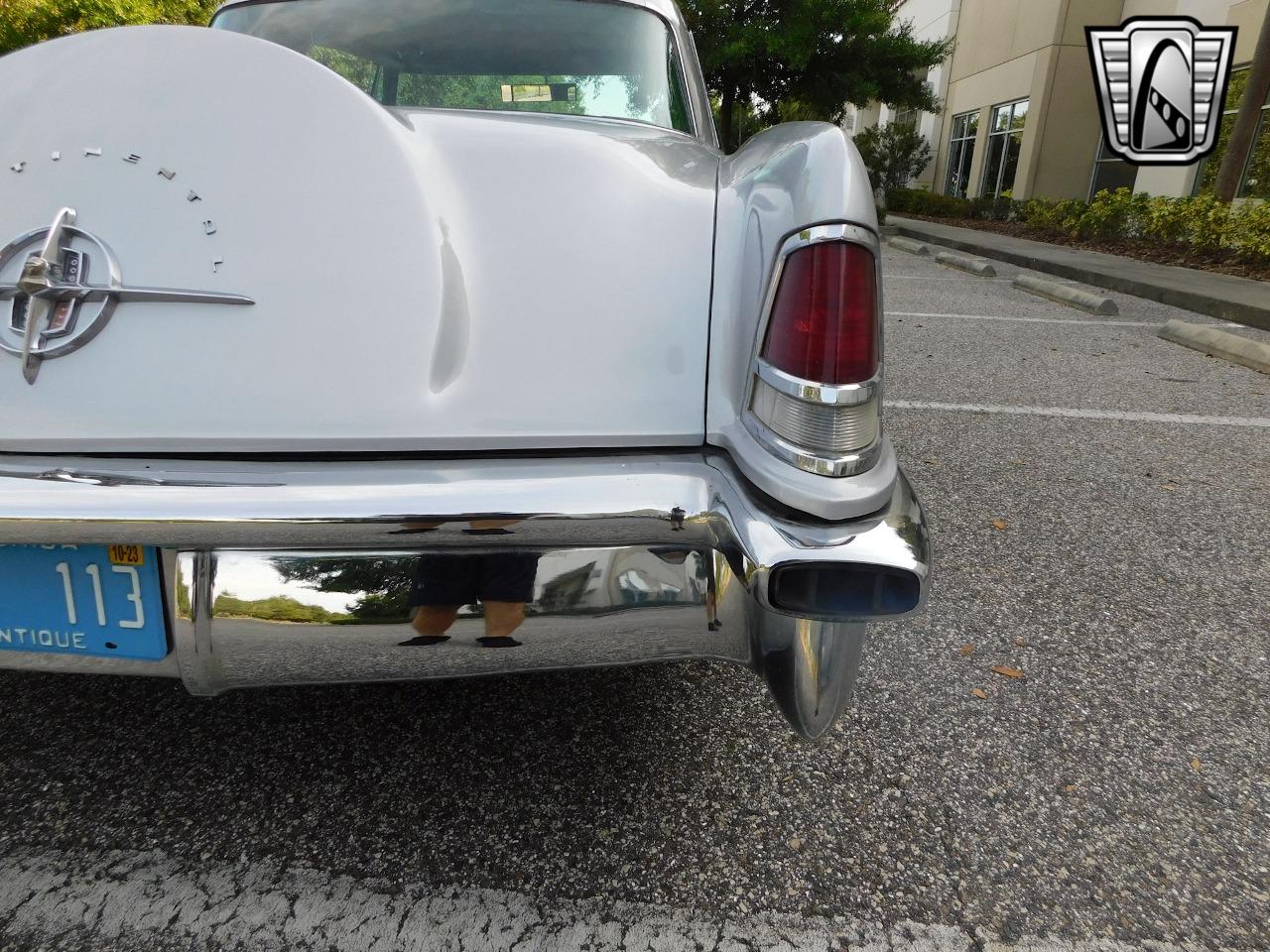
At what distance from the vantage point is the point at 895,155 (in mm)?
25438

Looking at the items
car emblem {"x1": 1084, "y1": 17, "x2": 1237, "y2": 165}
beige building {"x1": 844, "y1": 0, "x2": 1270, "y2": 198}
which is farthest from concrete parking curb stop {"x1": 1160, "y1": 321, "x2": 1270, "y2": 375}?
car emblem {"x1": 1084, "y1": 17, "x2": 1237, "y2": 165}

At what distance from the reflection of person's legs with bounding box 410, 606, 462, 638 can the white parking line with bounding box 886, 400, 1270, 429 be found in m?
3.51

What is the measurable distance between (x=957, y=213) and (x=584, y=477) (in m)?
21.7

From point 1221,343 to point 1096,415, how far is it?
2.23 m

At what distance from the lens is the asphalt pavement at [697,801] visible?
1.36m

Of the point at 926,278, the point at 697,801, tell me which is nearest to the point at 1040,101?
the point at 926,278

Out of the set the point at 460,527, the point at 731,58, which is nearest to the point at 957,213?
the point at 731,58

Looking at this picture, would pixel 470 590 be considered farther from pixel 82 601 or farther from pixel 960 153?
pixel 960 153

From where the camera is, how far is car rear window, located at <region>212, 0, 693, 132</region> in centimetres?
217

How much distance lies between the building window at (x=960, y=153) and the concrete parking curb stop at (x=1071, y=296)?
15.4 metres

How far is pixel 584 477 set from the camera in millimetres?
1243

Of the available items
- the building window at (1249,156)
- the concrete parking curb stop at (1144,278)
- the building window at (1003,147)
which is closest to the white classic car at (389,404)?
the concrete parking curb stop at (1144,278)

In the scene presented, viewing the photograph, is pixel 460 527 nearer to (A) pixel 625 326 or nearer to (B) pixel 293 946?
(A) pixel 625 326

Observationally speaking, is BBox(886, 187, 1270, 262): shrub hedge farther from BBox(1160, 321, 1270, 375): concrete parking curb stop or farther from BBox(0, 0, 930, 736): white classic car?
BBox(0, 0, 930, 736): white classic car
